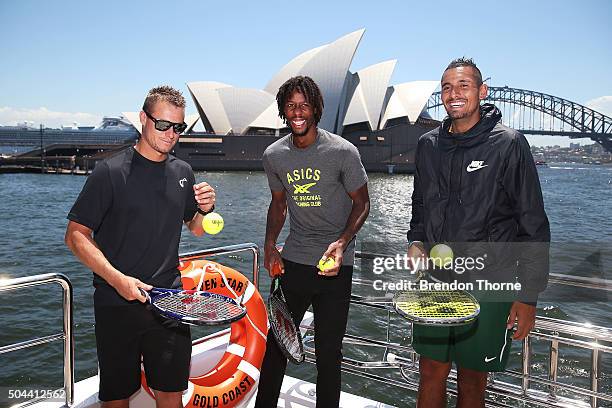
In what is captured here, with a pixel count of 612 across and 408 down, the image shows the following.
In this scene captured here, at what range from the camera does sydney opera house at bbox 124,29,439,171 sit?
56688 mm

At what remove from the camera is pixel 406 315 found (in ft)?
5.38

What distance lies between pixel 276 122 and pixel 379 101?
46.1 feet

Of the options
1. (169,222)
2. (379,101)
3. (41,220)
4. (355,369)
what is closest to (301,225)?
(169,222)

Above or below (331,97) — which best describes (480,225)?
below

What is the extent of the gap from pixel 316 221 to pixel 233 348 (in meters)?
1.17

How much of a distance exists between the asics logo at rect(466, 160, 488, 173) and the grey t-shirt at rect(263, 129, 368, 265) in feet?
1.66

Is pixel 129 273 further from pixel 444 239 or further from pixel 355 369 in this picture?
pixel 355 369

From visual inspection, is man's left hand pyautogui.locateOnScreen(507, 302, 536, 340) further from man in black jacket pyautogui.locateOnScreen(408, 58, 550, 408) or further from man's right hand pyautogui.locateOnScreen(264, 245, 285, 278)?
man's right hand pyautogui.locateOnScreen(264, 245, 285, 278)

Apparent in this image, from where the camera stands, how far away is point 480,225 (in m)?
1.99

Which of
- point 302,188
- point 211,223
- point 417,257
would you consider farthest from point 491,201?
point 211,223

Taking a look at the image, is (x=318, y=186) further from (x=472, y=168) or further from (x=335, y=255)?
(x=472, y=168)

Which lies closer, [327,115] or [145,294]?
[145,294]

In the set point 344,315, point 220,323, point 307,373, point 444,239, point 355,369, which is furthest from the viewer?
point 307,373

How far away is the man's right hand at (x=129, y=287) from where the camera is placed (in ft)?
5.85
